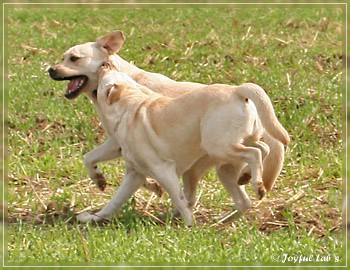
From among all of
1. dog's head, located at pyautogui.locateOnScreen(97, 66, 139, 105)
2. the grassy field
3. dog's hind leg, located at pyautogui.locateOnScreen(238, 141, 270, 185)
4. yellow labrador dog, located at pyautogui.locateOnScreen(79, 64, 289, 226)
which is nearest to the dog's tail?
yellow labrador dog, located at pyautogui.locateOnScreen(79, 64, 289, 226)

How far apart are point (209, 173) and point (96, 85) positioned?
132 cm

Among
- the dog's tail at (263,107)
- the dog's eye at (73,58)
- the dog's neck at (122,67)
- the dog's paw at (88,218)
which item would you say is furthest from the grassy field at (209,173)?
the dog's eye at (73,58)

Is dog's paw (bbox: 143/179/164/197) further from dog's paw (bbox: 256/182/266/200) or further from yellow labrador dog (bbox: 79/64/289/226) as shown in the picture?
dog's paw (bbox: 256/182/266/200)

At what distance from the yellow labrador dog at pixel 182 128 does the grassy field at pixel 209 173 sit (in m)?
0.37

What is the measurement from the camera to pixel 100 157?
8500 millimetres

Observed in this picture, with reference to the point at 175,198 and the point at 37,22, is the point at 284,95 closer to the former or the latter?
the point at 175,198

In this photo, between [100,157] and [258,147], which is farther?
[100,157]

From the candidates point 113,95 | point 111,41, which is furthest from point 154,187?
point 111,41

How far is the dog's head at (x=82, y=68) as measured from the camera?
8.91m

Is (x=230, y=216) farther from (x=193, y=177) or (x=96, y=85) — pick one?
(x=96, y=85)

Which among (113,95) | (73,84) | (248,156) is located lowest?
(73,84)

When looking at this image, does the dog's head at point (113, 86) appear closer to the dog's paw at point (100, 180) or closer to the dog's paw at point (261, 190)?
the dog's paw at point (100, 180)

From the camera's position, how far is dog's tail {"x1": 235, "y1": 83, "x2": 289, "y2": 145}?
7531mm

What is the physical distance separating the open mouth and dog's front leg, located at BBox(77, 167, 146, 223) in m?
1.12
